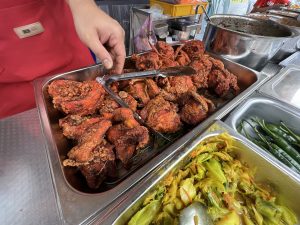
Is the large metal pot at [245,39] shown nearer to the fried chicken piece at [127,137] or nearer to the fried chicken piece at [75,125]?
the fried chicken piece at [127,137]

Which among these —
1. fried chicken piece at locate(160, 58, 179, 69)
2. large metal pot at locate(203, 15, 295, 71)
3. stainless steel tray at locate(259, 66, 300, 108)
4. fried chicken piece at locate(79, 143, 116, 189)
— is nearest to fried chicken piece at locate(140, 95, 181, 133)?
fried chicken piece at locate(79, 143, 116, 189)

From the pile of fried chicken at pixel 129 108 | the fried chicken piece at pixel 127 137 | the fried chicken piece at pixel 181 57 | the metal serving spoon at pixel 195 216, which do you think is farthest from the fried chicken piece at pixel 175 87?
the metal serving spoon at pixel 195 216

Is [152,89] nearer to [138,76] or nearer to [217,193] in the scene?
[138,76]

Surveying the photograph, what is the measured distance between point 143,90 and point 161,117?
400 mm

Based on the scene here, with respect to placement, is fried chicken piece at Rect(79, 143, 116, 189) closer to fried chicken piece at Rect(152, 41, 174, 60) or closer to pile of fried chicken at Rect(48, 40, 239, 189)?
pile of fried chicken at Rect(48, 40, 239, 189)

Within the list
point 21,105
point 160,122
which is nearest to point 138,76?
point 160,122

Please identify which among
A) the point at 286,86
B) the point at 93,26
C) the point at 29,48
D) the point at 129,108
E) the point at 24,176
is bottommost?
the point at 24,176

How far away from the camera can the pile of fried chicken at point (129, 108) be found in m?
1.25

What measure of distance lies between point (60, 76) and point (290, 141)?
6.86ft

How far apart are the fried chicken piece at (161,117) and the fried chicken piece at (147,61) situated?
513 mm

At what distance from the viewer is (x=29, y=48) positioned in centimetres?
176

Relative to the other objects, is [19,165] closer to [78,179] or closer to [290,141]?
[78,179]

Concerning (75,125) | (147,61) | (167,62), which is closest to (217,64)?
(167,62)

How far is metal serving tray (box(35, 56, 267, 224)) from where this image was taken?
36.8 inches
